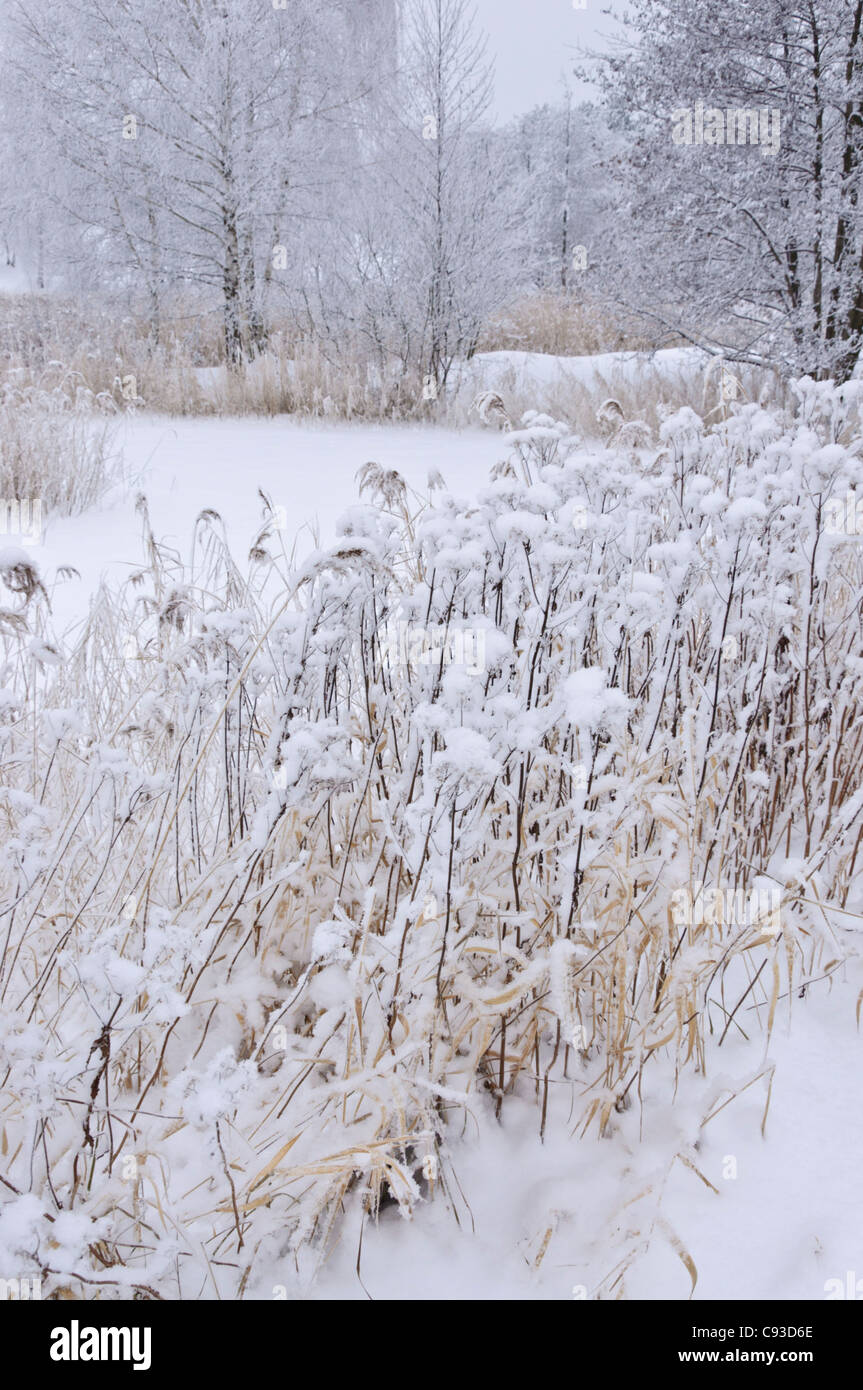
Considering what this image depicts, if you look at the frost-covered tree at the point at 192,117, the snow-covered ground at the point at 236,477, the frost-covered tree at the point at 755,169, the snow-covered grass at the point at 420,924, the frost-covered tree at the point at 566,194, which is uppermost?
the frost-covered tree at the point at 566,194

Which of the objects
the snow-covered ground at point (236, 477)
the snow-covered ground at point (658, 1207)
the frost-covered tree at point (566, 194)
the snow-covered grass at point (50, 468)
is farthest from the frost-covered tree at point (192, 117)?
the frost-covered tree at point (566, 194)

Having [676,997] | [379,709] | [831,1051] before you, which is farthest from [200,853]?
[831,1051]

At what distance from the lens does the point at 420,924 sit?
915 millimetres

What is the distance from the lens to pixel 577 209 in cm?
2375

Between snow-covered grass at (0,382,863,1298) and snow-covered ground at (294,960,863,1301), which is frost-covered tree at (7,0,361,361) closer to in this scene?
snow-covered grass at (0,382,863,1298)

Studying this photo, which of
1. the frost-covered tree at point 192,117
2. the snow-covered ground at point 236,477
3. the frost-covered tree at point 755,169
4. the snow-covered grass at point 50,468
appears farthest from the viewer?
the frost-covered tree at point 192,117

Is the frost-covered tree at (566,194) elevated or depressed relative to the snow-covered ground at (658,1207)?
elevated

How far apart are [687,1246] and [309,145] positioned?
11234mm

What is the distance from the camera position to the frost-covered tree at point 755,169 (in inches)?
214

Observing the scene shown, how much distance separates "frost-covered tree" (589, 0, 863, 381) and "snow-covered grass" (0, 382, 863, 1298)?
5.20 m

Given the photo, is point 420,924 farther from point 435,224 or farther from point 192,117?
point 192,117

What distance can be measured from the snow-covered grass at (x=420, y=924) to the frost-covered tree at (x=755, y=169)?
5201 millimetres

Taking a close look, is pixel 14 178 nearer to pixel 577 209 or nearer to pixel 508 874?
pixel 508 874

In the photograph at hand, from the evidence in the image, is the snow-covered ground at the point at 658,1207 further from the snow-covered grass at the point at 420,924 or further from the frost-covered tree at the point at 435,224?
the frost-covered tree at the point at 435,224
